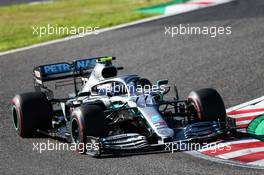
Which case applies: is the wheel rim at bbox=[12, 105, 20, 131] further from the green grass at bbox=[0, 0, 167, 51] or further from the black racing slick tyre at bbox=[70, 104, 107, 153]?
the green grass at bbox=[0, 0, 167, 51]

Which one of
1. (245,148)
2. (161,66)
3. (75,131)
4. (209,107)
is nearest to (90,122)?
(75,131)

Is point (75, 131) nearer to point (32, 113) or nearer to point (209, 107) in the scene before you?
point (32, 113)

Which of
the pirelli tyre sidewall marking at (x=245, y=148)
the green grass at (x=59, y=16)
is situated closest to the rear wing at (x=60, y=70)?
the pirelli tyre sidewall marking at (x=245, y=148)

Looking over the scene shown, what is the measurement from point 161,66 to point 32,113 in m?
6.28

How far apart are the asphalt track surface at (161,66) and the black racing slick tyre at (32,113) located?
0.77 feet

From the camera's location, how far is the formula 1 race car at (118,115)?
12188 mm

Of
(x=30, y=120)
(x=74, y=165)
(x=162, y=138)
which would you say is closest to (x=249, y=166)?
(x=162, y=138)

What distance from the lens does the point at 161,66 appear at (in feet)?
63.0

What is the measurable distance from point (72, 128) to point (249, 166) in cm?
313

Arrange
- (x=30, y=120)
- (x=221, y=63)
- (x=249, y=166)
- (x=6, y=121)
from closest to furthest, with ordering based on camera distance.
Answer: (x=249, y=166) < (x=30, y=120) < (x=6, y=121) < (x=221, y=63)

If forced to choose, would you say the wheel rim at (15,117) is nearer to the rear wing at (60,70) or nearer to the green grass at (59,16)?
the rear wing at (60,70)

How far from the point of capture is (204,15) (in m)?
24.7

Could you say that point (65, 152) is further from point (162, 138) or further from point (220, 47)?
point (220, 47)

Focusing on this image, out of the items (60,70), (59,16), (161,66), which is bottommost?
(161,66)
